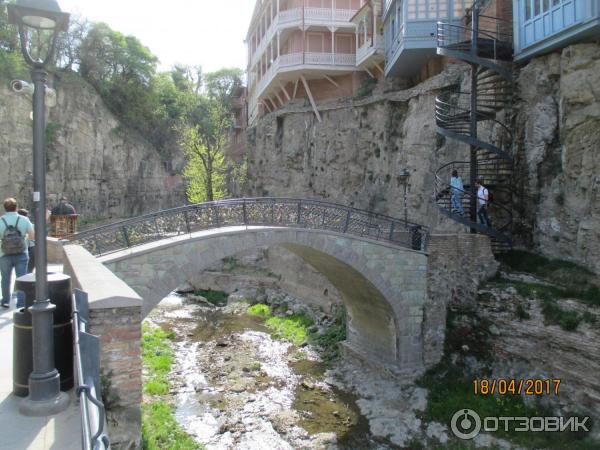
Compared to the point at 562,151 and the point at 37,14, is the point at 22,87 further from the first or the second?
the point at 562,151

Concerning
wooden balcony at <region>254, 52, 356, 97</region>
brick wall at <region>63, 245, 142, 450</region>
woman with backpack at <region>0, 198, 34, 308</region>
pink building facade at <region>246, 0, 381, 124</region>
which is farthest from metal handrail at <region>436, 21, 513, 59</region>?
brick wall at <region>63, 245, 142, 450</region>

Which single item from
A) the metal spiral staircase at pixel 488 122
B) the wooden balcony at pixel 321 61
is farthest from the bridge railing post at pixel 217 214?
the wooden balcony at pixel 321 61

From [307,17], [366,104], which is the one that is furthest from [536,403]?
[307,17]

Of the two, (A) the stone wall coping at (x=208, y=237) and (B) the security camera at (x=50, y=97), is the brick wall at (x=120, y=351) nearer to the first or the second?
(B) the security camera at (x=50, y=97)

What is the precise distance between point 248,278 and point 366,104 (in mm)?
11538

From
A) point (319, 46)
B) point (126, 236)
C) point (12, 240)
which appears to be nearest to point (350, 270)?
point (126, 236)

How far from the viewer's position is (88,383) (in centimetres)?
335

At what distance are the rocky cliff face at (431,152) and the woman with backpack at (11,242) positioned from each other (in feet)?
42.2

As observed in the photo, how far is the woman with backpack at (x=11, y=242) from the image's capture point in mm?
8164

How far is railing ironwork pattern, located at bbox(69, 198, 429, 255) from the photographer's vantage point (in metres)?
10.5

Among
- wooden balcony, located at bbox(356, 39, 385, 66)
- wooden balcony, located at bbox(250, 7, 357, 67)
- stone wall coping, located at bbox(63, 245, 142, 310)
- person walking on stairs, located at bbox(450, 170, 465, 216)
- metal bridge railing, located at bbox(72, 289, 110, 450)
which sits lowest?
metal bridge railing, located at bbox(72, 289, 110, 450)
